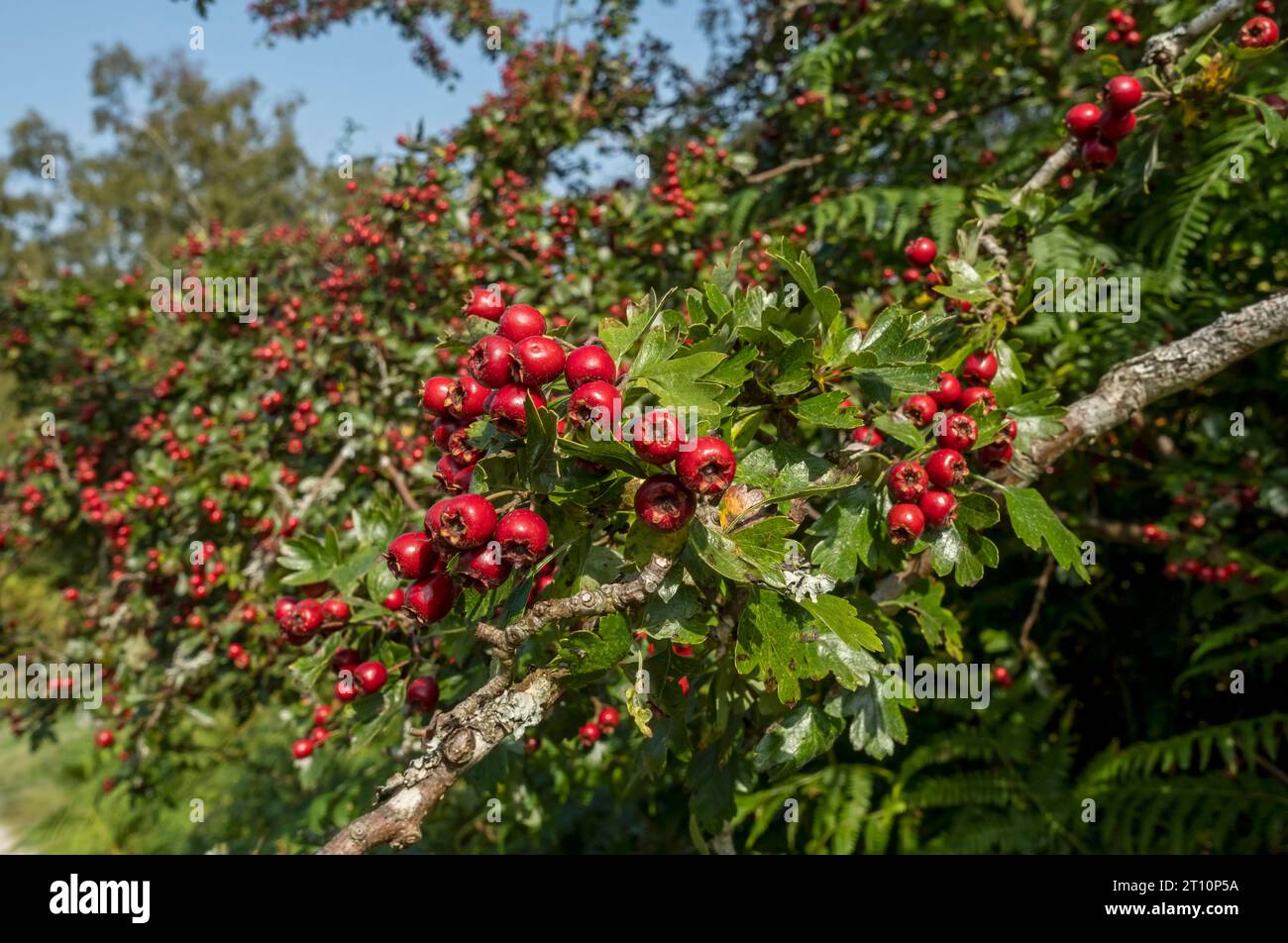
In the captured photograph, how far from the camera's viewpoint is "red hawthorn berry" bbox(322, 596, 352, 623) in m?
1.76

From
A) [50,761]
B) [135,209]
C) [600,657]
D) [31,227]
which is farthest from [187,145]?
[600,657]

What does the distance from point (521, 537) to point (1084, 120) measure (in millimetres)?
1947

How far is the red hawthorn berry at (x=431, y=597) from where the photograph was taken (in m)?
1.31

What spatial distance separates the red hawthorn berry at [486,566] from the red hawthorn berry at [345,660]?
71 centimetres

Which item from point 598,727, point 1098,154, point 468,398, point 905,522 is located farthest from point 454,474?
point 1098,154

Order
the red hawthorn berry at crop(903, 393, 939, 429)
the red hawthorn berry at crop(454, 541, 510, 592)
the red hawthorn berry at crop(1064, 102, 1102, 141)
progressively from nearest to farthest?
the red hawthorn berry at crop(454, 541, 510, 592) < the red hawthorn berry at crop(903, 393, 939, 429) < the red hawthorn berry at crop(1064, 102, 1102, 141)

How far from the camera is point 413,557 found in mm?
1328

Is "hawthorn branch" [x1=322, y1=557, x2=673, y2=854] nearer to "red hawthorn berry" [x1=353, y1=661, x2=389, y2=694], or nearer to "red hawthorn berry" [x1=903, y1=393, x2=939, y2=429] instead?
"red hawthorn berry" [x1=353, y1=661, x2=389, y2=694]

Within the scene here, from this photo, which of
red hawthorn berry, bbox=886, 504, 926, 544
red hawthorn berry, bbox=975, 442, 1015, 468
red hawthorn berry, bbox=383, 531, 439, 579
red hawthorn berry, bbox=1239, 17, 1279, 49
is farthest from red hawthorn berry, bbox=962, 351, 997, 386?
red hawthorn berry, bbox=383, 531, 439, 579

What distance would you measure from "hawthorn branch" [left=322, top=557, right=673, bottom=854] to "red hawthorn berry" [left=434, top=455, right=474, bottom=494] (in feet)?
0.92

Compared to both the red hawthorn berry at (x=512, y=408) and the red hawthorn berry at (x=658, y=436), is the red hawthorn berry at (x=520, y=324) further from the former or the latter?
the red hawthorn berry at (x=658, y=436)

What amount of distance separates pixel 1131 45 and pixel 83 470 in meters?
5.64

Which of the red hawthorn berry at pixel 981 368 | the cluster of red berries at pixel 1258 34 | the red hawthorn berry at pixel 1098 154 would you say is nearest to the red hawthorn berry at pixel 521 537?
the red hawthorn berry at pixel 981 368
